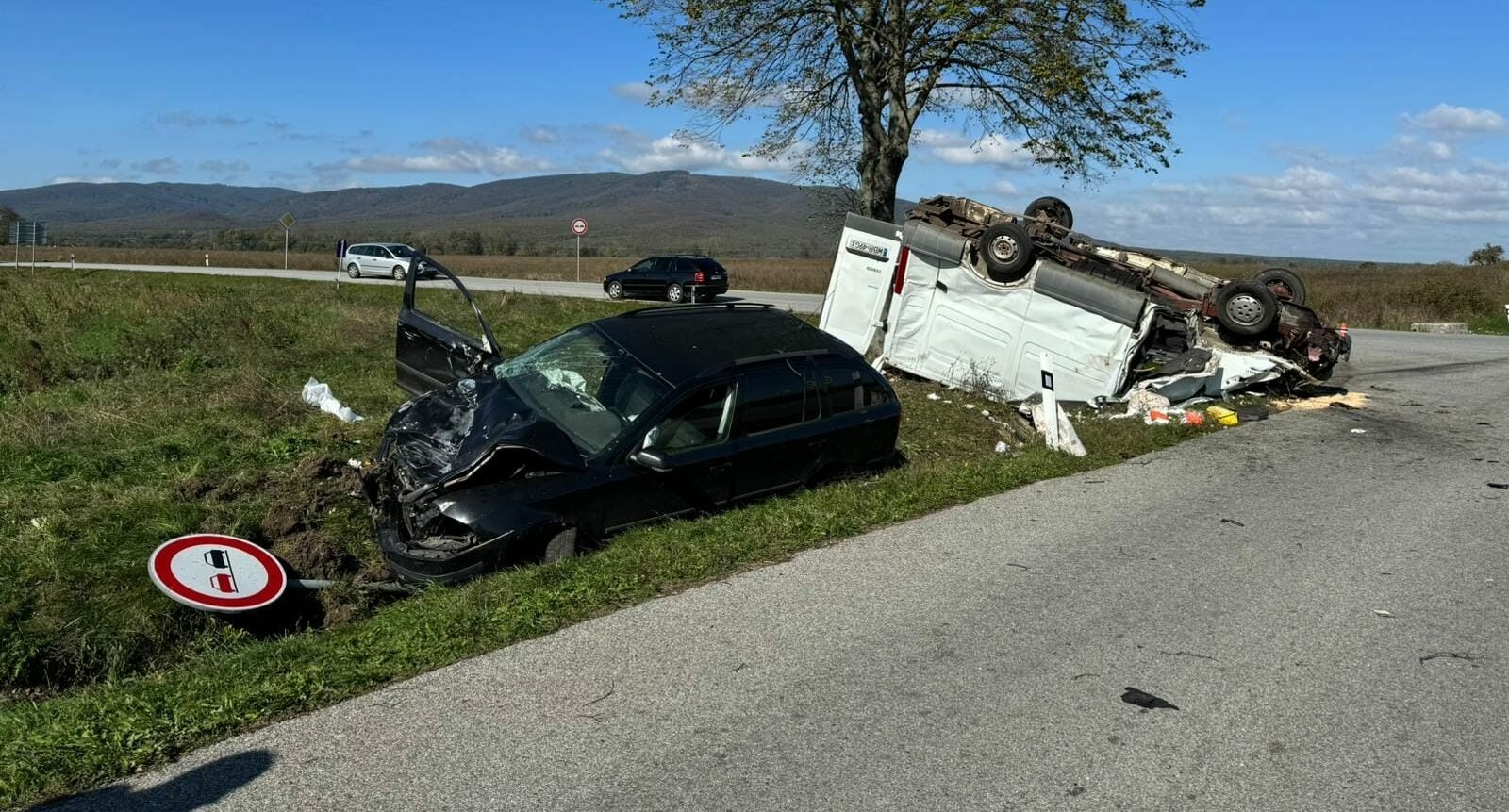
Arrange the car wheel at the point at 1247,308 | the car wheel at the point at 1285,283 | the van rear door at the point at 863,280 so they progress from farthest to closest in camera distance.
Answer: the car wheel at the point at 1285,283 → the van rear door at the point at 863,280 → the car wheel at the point at 1247,308

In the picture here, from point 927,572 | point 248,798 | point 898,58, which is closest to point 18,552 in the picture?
point 248,798

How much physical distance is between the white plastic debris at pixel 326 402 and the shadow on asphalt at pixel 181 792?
7823 mm

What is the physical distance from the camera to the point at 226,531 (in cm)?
776

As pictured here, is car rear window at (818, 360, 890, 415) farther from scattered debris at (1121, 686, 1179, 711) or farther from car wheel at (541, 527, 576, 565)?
scattered debris at (1121, 686, 1179, 711)

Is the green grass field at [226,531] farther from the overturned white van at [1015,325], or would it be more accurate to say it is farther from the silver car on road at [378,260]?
the silver car on road at [378,260]

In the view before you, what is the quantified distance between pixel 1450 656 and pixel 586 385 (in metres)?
5.28

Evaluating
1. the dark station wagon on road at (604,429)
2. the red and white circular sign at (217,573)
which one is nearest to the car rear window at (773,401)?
the dark station wagon on road at (604,429)

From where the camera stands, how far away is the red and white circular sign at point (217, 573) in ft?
20.5

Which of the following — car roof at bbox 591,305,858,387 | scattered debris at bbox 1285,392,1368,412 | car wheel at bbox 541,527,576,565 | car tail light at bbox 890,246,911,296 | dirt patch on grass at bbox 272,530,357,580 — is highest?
car tail light at bbox 890,246,911,296

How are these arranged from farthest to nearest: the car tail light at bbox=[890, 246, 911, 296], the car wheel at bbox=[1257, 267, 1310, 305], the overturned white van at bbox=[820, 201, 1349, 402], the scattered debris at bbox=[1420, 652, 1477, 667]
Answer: the car wheel at bbox=[1257, 267, 1310, 305]
the car tail light at bbox=[890, 246, 911, 296]
the overturned white van at bbox=[820, 201, 1349, 402]
the scattered debris at bbox=[1420, 652, 1477, 667]

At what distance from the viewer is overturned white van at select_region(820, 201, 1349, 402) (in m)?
12.6

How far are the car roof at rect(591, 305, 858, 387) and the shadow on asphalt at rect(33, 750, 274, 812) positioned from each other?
396cm

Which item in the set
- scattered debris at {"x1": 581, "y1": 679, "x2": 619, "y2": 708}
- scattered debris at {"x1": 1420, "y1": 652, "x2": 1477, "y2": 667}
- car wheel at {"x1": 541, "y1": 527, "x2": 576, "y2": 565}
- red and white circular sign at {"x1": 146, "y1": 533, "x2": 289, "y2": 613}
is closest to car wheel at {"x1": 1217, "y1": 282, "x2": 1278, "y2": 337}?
scattered debris at {"x1": 1420, "y1": 652, "x2": 1477, "y2": 667}

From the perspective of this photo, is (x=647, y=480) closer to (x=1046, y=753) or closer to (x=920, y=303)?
(x=1046, y=753)
